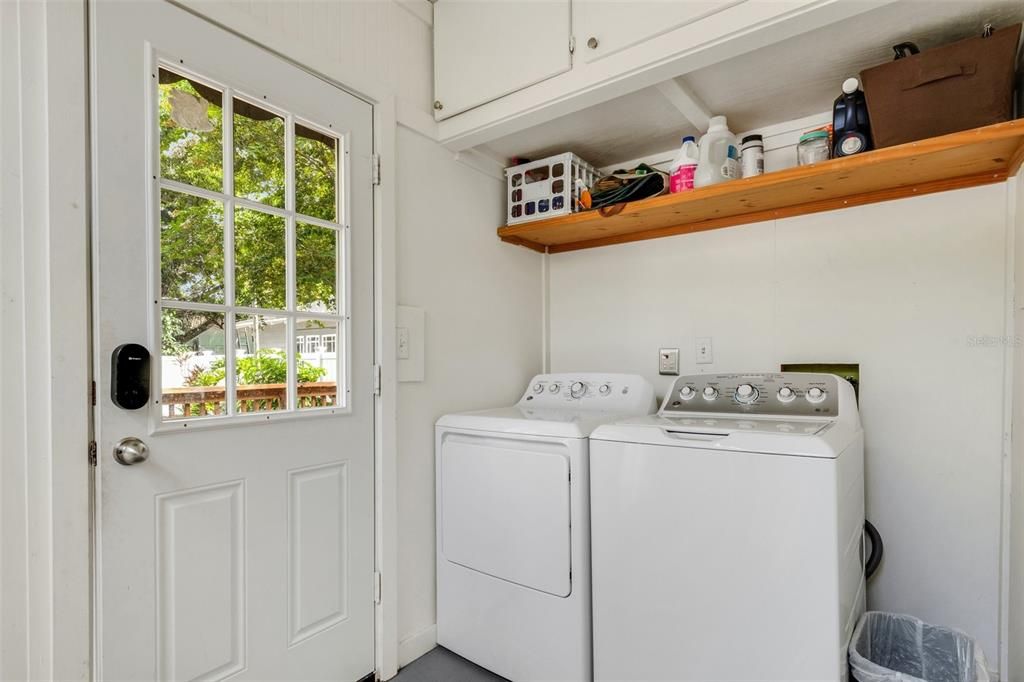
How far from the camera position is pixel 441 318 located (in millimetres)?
2039

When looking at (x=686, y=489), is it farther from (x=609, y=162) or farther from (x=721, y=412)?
(x=609, y=162)

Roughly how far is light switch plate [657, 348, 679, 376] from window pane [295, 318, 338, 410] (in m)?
1.40

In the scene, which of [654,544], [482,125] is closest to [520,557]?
[654,544]

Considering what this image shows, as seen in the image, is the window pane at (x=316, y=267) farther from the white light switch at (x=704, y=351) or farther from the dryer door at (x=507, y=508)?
the white light switch at (x=704, y=351)

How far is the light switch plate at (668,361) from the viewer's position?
88.0 inches

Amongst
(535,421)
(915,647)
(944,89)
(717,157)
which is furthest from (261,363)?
(915,647)

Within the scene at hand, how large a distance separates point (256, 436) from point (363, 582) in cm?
65

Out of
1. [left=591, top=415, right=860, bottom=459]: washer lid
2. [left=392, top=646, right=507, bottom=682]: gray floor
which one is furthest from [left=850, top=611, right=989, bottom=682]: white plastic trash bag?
[left=392, top=646, right=507, bottom=682]: gray floor

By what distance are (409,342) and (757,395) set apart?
4.11 feet

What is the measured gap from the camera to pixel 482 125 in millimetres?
1860

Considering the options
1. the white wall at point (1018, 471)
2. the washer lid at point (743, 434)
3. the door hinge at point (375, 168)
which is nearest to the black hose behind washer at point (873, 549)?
the white wall at point (1018, 471)

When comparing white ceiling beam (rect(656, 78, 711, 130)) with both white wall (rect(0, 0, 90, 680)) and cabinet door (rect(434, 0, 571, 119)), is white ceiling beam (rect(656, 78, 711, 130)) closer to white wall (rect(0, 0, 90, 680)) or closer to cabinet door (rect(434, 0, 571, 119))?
cabinet door (rect(434, 0, 571, 119))

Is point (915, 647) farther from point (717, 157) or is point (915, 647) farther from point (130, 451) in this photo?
point (130, 451)

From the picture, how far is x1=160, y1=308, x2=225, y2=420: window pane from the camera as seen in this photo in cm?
127
